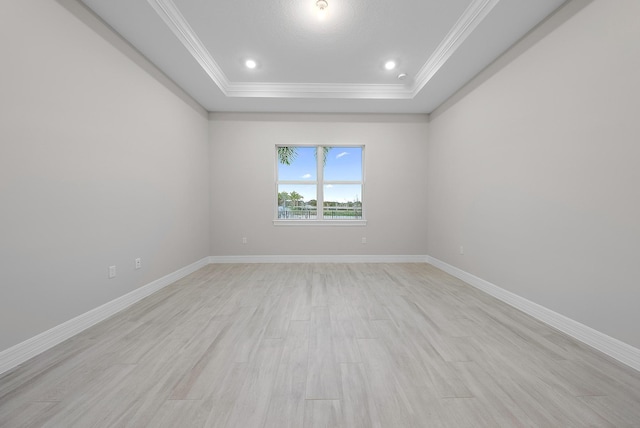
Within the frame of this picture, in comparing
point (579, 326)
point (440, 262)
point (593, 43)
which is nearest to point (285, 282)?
point (440, 262)

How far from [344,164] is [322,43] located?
221cm

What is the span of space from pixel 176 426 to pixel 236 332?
88 centimetres

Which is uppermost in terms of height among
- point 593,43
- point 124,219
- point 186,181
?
point 593,43

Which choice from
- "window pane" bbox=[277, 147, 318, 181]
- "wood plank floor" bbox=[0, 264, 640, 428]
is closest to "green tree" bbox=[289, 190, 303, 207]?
"window pane" bbox=[277, 147, 318, 181]

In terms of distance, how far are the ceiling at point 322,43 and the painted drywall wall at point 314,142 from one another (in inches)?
19.7

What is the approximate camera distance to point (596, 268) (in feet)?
5.96

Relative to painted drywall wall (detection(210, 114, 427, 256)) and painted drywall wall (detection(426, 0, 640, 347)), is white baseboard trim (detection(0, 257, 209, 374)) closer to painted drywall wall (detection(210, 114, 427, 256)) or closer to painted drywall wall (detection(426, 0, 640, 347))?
painted drywall wall (detection(210, 114, 427, 256))

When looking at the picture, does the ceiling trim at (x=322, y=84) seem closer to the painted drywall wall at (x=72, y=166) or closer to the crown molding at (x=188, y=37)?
the crown molding at (x=188, y=37)

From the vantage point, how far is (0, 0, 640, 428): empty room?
137 cm

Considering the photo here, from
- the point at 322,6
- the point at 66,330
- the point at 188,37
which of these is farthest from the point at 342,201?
the point at 66,330

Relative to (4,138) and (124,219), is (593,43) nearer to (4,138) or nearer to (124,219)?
(4,138)

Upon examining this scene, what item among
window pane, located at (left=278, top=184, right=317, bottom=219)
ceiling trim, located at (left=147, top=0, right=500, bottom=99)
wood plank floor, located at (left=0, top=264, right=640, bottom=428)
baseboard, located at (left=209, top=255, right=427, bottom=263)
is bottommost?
wood plank floor, located at (left=0, top=264, right=640, bottom=428)

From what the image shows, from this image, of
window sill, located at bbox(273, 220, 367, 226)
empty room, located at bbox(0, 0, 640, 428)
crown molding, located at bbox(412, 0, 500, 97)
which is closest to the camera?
Result: empty room, located at bbox(0, 0, 640, 428)

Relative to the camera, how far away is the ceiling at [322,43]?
2281 mm
